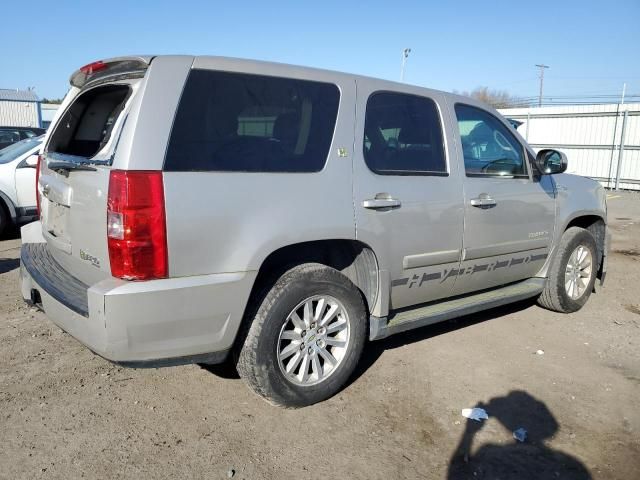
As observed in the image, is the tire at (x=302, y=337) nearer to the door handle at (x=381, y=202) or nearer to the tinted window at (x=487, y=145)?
the door handle at (x=381, y=202)

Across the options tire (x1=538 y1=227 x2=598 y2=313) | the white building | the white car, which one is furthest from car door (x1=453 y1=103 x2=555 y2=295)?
the white building

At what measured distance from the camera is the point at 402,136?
3.71 metres

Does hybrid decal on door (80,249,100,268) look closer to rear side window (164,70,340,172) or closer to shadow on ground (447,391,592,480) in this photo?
rear side window (164,70,340,172)

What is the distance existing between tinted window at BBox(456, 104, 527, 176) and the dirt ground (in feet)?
4.72

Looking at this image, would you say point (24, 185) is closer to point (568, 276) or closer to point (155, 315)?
point (155, 315)

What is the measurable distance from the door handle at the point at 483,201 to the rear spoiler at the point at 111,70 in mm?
→ 2405

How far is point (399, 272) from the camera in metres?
3.62

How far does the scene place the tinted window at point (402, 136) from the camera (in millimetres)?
3506

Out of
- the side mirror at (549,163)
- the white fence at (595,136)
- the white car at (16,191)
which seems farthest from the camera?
the white fence at (595,136)

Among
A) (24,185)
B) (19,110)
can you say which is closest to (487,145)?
(24,185)

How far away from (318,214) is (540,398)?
1948 millimetres

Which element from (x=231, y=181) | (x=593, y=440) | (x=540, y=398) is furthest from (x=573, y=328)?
(x=231, y=181)

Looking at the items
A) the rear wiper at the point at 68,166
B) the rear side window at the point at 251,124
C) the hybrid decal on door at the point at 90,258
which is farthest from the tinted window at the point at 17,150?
the rear side window at the point at 251,124

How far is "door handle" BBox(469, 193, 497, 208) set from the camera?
398 centimetres
